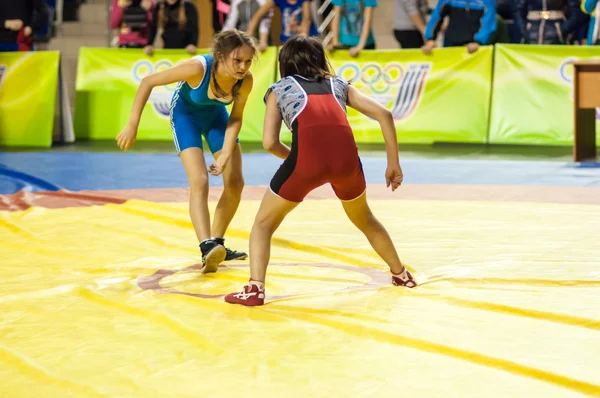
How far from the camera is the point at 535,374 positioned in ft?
8.78

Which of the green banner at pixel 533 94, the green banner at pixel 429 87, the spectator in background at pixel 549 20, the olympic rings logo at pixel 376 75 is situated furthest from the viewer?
the olympic rings logo at pixel 376 75

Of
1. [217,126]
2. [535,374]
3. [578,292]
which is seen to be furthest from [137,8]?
[535,374]

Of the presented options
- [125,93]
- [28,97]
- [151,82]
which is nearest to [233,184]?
[151,82]

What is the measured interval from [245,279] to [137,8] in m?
8.87

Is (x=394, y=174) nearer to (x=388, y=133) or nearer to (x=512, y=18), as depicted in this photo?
(x=388, y=133)

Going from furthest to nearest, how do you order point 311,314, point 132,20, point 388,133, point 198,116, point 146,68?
point 132,20, point 146,68, point 198,116, point 388,133, point 311,314

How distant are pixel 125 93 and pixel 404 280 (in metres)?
8.88

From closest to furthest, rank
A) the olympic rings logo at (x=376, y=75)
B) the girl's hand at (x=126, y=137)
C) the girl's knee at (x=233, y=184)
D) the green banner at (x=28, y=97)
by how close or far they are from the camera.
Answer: the girl's hand at (x=126, y=137) → the girl's knee at (x=233, y=184) → the olympic rings logo at (x=376, y=75) → the green banner at (x=28, y=97)

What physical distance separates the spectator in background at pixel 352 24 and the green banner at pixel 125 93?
951 mm

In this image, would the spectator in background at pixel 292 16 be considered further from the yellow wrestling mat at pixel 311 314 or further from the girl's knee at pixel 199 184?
the girl's knee at pixel 199 184

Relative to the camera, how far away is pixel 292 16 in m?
11.4

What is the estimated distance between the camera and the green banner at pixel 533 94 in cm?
1022

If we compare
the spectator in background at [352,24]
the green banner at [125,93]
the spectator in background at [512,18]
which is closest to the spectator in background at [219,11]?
the green banner at [125,93]

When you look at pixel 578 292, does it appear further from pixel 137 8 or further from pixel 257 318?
pixel 137 8
